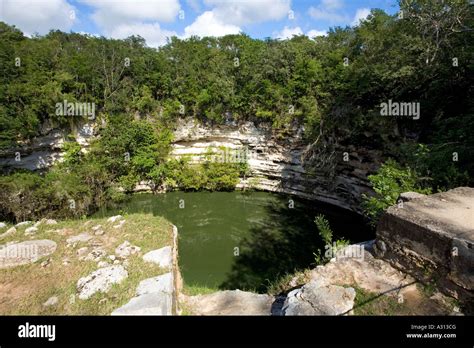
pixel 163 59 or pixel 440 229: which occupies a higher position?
pixel 163 59

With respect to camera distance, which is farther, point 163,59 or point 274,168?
point 163,59

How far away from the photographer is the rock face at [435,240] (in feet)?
11.9

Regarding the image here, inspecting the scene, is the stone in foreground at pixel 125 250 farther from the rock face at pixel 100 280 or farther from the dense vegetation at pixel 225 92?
the dense vegetation at pixel 225 92

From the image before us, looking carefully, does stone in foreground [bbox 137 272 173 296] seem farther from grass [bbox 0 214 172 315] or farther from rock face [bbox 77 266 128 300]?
rock face [bbox 77 266 128 300]

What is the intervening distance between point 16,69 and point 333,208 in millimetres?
17057

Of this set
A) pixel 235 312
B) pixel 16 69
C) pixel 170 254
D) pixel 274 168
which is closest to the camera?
pixel 235 312

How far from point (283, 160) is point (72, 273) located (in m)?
12.7

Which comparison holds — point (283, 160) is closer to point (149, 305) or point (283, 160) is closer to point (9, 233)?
point (9, 233)

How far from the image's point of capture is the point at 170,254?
5.62 metres

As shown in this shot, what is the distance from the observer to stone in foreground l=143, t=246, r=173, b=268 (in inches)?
209

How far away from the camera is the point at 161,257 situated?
216 inches

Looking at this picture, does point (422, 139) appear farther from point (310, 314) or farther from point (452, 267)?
point (310, 314)
